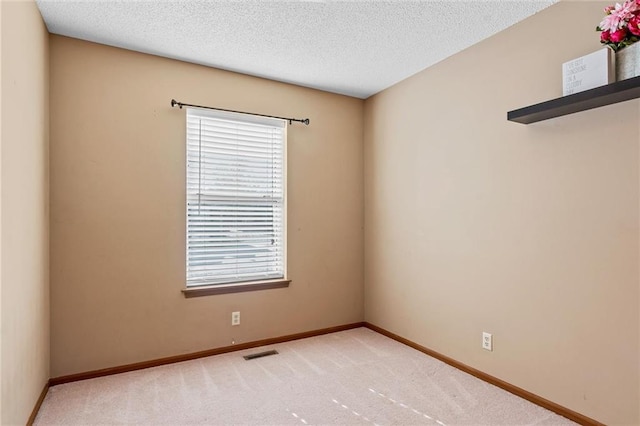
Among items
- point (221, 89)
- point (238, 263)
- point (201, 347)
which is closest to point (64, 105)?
point (221, 89)

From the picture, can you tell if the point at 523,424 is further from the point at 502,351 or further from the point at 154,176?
the point at 154,176

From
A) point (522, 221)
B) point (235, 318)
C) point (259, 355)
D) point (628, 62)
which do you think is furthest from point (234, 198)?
point (628, 62)

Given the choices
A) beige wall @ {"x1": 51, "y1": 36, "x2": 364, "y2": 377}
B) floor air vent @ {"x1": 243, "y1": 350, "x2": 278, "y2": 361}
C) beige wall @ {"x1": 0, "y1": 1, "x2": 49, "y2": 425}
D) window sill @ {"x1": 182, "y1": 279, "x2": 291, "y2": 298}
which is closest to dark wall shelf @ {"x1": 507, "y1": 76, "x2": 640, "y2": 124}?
beige wall @ {"x1": 51, "y1": 36, "x2": 364, "y2": 377}

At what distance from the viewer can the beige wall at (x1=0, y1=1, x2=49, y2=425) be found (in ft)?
Result: 5.67

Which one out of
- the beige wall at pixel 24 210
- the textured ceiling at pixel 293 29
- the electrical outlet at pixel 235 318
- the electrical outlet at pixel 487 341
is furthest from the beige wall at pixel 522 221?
the beige wall at pixel 24 210

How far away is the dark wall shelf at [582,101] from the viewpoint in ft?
5.95

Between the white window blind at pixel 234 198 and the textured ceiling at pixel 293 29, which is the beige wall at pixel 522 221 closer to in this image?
the textured ceiling at pixel 293 29

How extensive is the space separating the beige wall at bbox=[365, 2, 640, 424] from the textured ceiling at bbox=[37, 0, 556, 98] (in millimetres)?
286

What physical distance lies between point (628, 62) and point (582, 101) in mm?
246

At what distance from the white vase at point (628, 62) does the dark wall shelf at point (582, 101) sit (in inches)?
3.5

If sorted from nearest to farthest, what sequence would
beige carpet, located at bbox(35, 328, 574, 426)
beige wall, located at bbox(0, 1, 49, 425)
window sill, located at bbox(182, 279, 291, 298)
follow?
beige wall, located at bbox(0, 1, 49, 425)
beige carpet, located at bbox(35, 328, 574, 426)
window sill, located at bbox(182, 279, 291, 298)

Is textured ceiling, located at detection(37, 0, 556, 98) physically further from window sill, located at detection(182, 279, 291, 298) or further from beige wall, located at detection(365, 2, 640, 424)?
window sill, located at detection(182, 279, 291, 298)

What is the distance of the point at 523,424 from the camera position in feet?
7.06

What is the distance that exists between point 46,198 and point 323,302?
2506 mm
